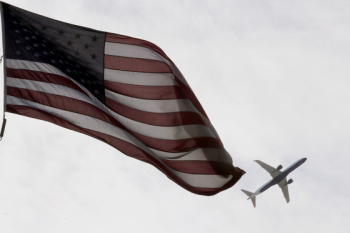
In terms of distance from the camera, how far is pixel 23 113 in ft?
43.7

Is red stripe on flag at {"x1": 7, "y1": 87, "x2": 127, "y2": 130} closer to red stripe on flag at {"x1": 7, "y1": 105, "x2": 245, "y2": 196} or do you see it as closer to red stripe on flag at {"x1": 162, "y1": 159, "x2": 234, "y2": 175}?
red stripe on flag at {"x1": 7, "y1": 105, "x2": 245, "y2": 196}

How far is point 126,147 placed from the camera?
14086 mm

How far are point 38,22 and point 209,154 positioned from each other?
6522mm

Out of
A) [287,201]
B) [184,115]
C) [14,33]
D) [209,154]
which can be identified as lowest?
[287,201]

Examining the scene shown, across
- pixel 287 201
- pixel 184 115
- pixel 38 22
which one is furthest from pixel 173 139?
pixel 287 201

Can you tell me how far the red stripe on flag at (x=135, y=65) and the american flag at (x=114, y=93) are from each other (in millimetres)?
30

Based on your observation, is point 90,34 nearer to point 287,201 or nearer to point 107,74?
point 107,74

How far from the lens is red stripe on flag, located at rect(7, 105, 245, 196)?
1338 centimetres

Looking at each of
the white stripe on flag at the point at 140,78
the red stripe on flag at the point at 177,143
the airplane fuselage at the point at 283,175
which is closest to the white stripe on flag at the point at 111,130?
the red stripe on flag at the point at 177,143

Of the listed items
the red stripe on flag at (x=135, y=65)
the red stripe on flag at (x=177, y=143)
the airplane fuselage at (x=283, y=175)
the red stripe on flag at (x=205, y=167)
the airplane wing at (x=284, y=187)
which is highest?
the red stripe on flag at (x=135, y=65)

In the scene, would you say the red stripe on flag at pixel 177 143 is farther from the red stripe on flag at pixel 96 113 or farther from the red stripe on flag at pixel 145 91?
the red stripe on flag at pixel 145 91

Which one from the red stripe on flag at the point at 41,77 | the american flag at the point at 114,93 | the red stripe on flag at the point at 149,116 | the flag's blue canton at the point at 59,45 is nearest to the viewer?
the red stripe on flag at the point at 41,77

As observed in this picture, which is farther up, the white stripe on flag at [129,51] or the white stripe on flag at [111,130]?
the white stripe on flag at [129,51]

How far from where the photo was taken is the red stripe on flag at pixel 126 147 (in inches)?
527
